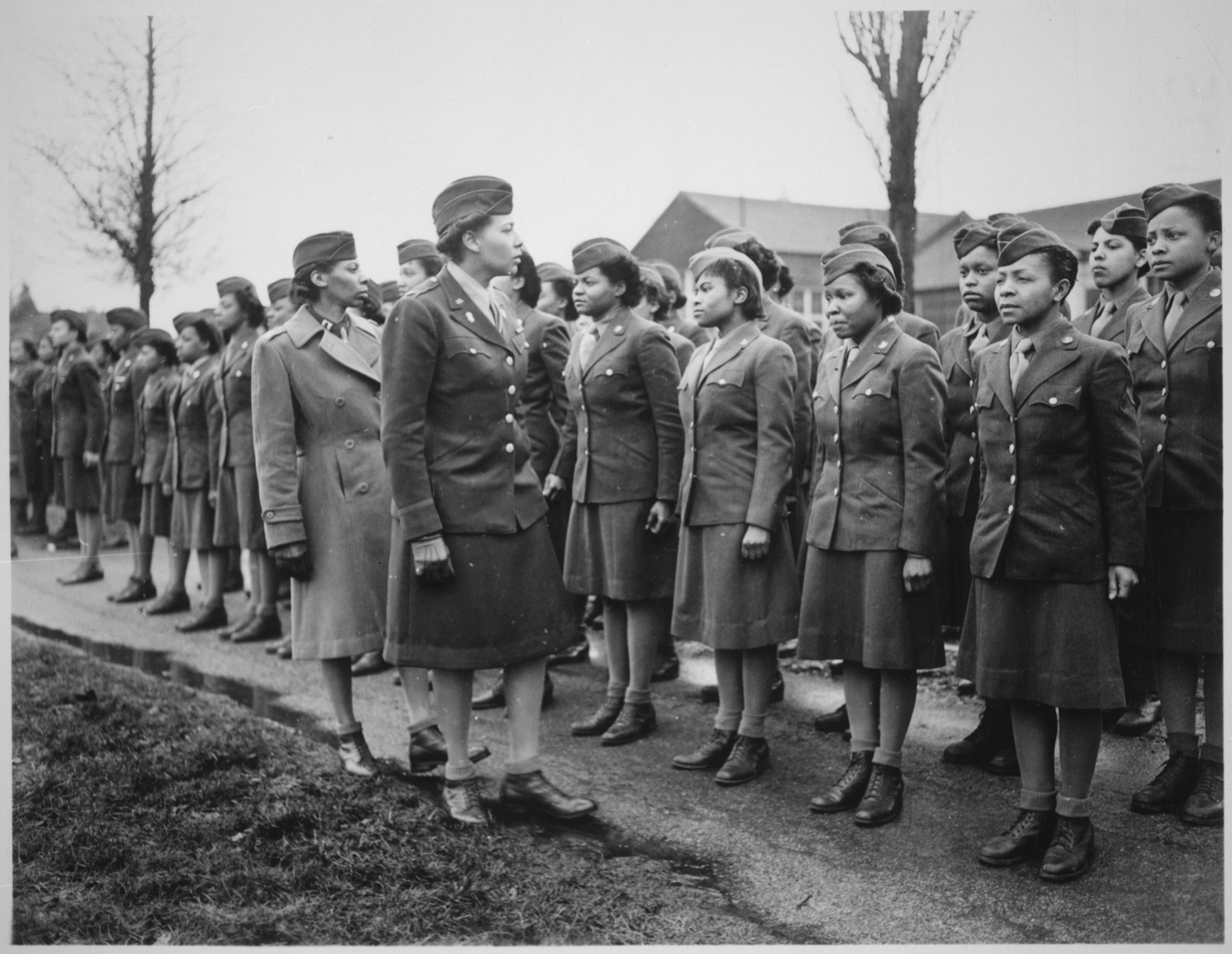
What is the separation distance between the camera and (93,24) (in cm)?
479

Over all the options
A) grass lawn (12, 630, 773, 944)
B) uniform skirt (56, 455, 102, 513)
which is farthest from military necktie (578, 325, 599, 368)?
uniform skirt (56, 455, 102, 513)

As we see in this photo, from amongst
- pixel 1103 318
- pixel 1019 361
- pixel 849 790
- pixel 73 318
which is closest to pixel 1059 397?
pixel 1019 361

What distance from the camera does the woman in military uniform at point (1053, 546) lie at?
12.5 ft

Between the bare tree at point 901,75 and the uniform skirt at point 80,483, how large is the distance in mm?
6429

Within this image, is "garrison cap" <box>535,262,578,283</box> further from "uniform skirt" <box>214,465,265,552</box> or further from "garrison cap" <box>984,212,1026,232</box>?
"garrison cap" <box>984,212,1026,232</box>

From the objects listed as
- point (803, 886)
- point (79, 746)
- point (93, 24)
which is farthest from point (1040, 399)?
point (79, 746)

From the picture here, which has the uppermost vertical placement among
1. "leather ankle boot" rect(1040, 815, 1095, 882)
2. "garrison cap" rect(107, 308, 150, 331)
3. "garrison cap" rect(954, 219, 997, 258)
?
"garrison cap" rect(954, 219, 997, 258)

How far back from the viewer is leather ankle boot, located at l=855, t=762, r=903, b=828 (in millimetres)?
4312

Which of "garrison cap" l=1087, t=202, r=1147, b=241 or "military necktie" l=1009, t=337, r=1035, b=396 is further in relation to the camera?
"garrison cap" l=1087, t=202, r=1147, b=241

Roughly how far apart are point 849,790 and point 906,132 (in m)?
2.95

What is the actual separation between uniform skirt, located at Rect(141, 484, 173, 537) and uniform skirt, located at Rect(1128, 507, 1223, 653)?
Result: 23.2 feet

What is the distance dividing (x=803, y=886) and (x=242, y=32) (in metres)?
3.93

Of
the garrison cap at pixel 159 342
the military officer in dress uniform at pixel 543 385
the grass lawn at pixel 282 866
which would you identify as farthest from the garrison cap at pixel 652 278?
the garrison cap at pixel 159 342

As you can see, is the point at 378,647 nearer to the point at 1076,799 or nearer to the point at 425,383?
the point at 425,383
